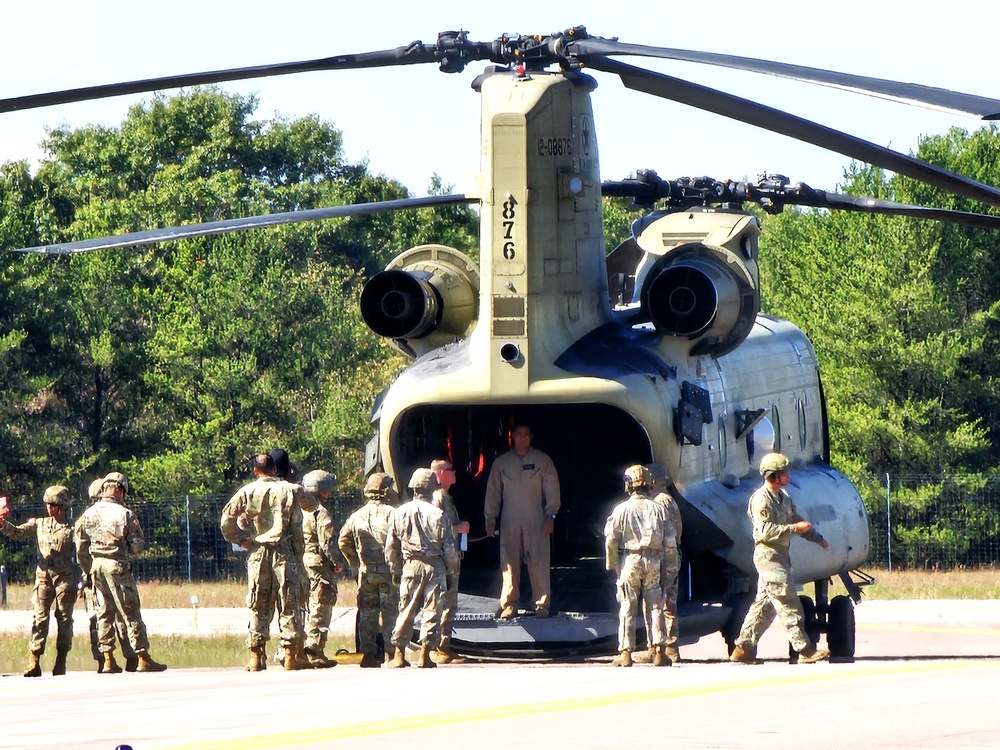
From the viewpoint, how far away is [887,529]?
41.5 m

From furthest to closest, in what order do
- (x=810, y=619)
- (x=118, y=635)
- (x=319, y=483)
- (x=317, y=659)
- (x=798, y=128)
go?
(x=810, y=619) → (x=118, y=635) → (x=319, y=483) → (x=317, y=659) → (x=798, y=128)

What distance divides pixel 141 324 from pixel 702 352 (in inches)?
1293

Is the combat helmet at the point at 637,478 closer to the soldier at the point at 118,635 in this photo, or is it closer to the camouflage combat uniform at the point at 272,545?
the camouflage combat uniform at the point at 272,545

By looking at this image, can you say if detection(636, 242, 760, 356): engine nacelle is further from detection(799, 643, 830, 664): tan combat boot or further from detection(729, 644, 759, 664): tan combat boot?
detection(799, 643, 830, 664): tan combat boot

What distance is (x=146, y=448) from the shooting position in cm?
4506

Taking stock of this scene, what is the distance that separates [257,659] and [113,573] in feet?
5.69

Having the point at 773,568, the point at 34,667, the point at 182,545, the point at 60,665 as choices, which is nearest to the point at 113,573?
the point at 60,665

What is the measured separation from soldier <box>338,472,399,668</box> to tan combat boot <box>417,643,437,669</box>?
0.57 meters

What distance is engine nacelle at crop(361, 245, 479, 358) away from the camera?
17922 millimetres

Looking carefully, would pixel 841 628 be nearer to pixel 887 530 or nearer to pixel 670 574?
pixel 670 574

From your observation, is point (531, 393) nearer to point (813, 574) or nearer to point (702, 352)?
point (702, 352)

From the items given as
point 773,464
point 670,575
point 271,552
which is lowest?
point 670,575

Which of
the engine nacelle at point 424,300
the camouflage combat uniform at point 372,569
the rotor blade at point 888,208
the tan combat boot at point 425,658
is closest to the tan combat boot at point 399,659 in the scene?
the tan combat boot at point 425,658

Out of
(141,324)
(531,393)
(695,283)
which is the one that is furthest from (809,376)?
(141,324)
